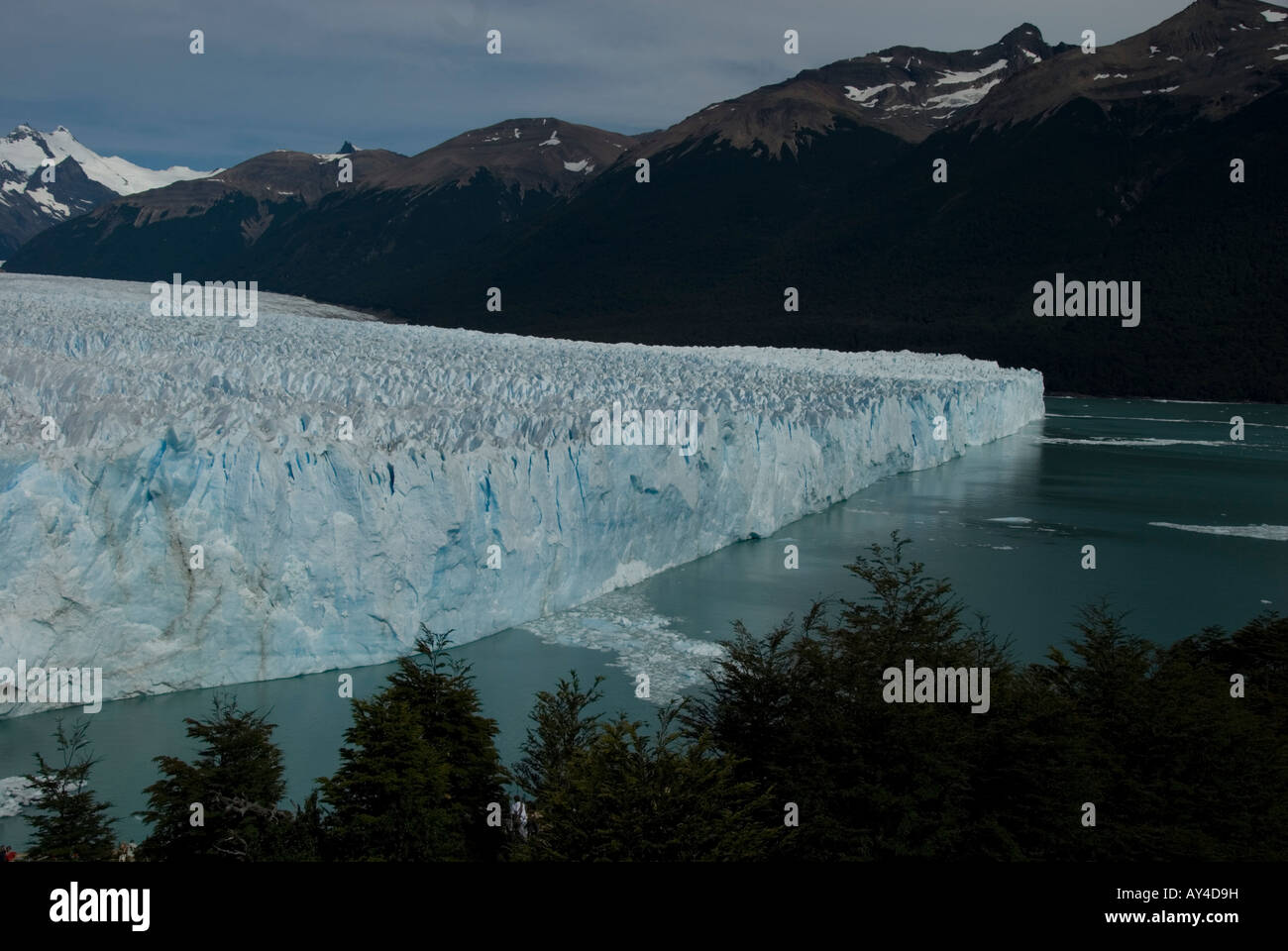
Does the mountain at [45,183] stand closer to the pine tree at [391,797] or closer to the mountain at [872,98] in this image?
the mountain at [872,98]

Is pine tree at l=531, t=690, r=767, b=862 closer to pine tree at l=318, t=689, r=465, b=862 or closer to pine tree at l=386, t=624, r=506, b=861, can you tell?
pine tree at l=318, t=689, r=465, b=862

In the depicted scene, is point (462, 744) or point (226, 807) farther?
point (462, 744)

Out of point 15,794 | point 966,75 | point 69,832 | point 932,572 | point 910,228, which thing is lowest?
point 15,794

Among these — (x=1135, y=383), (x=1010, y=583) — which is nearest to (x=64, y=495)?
(x=1010, y=583)

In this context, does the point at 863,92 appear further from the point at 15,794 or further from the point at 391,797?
the point at 391,797

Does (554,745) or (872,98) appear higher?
(872,98)

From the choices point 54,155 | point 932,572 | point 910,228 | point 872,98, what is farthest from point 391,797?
point 54,155
